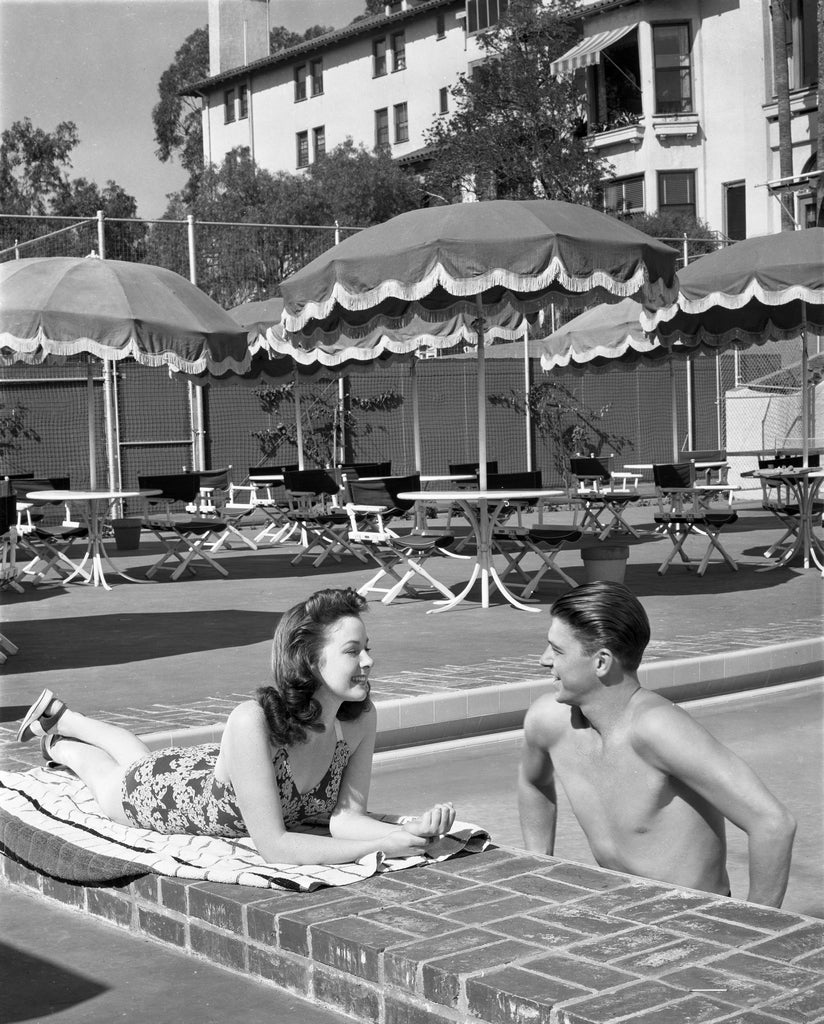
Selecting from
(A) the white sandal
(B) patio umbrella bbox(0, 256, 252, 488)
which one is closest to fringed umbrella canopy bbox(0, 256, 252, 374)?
(B) patio umbrella bbox(0, 256, 252, 488)

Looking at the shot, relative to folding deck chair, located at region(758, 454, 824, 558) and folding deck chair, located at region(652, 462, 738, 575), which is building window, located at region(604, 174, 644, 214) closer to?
folding deck chair, located at region(652, 462, 738, 575)

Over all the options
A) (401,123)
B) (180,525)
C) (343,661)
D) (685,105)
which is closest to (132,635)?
(180,525)

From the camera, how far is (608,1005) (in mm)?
2924

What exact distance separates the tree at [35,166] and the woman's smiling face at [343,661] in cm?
5231

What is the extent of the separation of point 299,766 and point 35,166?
53916 millimetres

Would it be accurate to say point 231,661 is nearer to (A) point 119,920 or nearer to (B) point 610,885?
(A) point 119,920

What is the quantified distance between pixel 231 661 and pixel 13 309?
4.81 meters

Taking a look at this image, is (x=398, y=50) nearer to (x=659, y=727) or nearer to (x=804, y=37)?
(x=804, y=37)

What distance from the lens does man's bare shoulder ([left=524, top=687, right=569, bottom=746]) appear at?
3.53m

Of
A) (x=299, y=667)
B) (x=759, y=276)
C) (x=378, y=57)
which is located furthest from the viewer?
(x=378, y=57)

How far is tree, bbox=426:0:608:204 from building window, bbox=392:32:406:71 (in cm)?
1047

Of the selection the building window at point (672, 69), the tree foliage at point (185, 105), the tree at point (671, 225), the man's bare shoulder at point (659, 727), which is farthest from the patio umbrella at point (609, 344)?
the tree foliage at point (185, 105)

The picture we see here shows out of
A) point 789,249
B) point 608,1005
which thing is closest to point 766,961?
point 608,1005

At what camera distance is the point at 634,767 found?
3.33m
